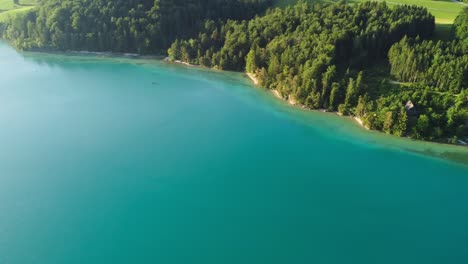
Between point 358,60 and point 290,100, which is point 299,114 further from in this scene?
point 358,60

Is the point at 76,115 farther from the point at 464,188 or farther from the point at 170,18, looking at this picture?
the point at 464,188

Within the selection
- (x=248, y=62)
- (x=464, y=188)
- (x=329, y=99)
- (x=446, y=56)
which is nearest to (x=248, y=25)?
(x=248, y=62)

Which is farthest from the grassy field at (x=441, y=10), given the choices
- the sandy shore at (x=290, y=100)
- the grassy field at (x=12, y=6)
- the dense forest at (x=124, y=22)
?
the grassy field at (x=12, y=6)

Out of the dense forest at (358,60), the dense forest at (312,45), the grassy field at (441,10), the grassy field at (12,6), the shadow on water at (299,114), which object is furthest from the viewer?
the grassy field at (12,6)

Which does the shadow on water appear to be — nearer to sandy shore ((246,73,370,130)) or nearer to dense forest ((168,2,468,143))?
sandy shore ((246,73,370,130))

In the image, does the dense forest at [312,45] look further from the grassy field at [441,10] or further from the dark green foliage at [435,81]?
the grassy field at [441,10]

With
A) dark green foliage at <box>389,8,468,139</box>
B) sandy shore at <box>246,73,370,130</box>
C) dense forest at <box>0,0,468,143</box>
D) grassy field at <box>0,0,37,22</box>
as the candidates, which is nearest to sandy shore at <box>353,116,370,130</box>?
sandy shore at <box>246,73,370,130</box>

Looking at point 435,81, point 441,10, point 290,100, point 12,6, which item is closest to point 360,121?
point 290,100
